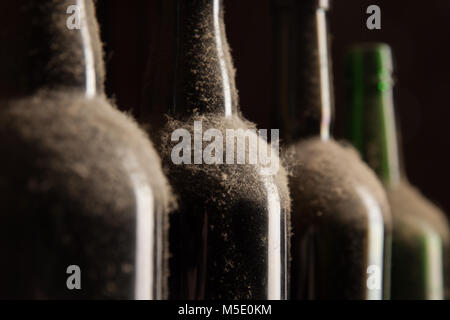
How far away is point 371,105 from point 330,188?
179mm

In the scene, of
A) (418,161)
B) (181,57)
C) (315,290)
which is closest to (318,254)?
(315,290)

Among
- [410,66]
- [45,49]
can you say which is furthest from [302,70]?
[410,66]

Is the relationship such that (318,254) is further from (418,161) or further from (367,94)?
(418,161)

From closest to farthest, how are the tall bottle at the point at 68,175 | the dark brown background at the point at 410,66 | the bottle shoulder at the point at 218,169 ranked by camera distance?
the tall bottle at the point at 68,175 → the bottle shoulder at the point at 218,169 → the dark brown background at the point at 410,66

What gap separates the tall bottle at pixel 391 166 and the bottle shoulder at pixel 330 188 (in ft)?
0.35

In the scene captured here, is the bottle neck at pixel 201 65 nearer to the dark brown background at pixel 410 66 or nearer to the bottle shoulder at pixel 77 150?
the bottle shoulder at pixel 77 150

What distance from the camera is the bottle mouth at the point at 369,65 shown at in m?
0.57

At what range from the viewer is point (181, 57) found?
13.9 inches

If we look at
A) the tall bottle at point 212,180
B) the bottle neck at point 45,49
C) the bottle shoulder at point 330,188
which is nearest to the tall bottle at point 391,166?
the bottle shoulder at point 330,188

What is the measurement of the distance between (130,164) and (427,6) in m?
0.65

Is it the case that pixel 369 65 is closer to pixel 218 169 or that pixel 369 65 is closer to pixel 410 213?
pixel 410 213

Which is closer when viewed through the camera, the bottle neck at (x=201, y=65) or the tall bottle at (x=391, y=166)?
the bottle neck at (x=201, y=65)

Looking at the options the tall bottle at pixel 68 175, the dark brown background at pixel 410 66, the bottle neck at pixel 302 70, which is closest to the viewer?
the tall bottle at pixel 68 175

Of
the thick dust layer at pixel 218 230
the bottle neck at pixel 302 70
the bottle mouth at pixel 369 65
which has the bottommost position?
the thick dust layer at pixel 218 230
